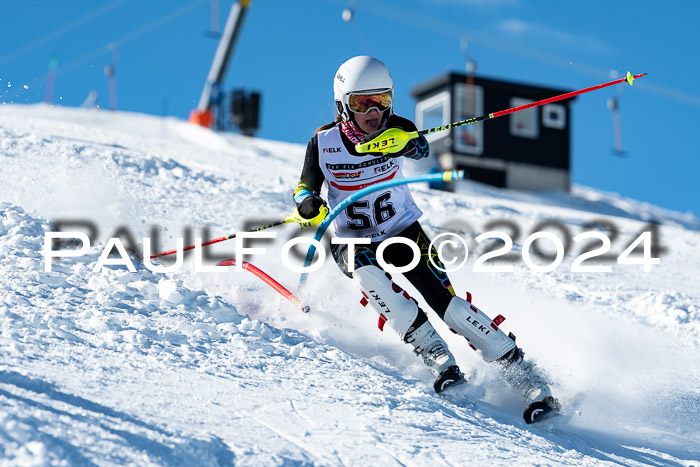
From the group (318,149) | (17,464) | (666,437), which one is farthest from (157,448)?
(666,437)

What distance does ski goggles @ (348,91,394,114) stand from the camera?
15.6 feet

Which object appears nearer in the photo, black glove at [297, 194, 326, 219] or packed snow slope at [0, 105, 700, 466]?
packed snow slope at [0, 105, 700, 466]

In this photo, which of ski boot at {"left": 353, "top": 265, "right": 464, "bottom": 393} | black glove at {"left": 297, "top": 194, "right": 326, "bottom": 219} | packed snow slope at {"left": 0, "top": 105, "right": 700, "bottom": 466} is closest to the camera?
packed snow slope at {"left": 0, "top": 105, "right": 700, "bottom": 466}

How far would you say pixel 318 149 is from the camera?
4949 millimetres

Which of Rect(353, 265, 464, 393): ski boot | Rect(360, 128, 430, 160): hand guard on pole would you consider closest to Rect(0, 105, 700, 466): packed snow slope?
Rect(353, 265, 464, 393): ski boot

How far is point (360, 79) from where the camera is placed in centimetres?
473

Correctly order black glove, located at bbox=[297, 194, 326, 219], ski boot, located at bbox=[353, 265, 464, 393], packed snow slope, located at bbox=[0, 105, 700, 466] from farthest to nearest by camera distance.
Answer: black glove, located at bbox=[297, 194, 326, 219] < ski boot, located at bbox=[353, 265, 464, 393] < packed snow slope, located at bbox=[0, 105, 700, 466]

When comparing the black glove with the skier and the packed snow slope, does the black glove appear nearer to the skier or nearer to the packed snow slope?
the skier

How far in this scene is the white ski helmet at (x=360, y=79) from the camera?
4.73 meters

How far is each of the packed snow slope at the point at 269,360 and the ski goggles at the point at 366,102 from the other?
4.38 feet

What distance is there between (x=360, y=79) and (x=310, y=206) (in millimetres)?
760

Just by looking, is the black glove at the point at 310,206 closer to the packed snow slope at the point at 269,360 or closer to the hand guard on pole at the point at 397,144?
the hand guard on pole at the point at 397,144

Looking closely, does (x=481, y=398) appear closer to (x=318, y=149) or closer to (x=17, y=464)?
(x=318, y=149)

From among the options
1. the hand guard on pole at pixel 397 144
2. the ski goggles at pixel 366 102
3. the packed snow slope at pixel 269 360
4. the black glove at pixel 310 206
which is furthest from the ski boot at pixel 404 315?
the ski goggles at pixel 366 102
